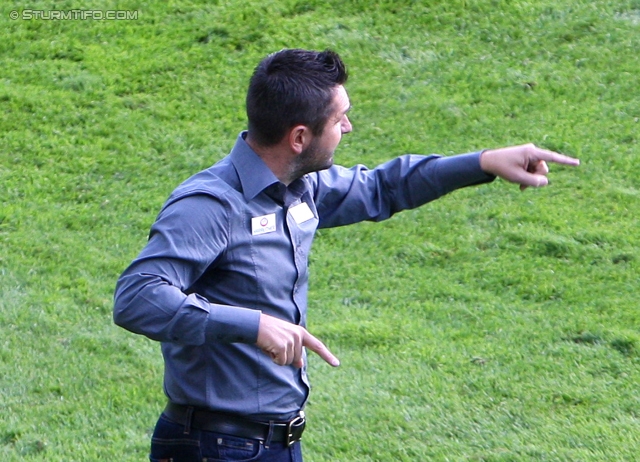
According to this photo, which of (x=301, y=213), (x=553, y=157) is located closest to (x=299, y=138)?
(x=301, y=213)

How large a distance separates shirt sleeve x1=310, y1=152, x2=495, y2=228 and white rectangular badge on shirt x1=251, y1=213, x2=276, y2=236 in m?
0.41

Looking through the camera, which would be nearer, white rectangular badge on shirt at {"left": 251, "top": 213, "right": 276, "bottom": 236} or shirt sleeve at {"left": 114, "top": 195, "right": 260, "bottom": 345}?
shirt sleeve at {"left": 114, "top": 195, "right": 260, "bottom": 345}

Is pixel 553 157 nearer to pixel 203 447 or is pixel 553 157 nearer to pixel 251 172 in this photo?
pixel 251 172

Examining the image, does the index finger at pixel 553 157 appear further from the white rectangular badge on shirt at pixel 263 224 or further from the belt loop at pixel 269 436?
the belt loop at pixel 269 436

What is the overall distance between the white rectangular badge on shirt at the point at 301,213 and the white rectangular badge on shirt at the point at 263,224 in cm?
11

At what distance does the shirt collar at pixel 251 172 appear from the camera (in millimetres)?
2779

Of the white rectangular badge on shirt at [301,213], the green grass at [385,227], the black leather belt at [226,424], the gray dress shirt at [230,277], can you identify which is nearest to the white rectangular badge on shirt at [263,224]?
the gray dress shirt at [230,277]

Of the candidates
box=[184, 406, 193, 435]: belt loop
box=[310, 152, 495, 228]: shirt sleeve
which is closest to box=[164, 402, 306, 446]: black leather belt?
box=[184, 406, 193, 435]: belt loop

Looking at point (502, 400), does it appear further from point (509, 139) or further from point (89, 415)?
point (509, 139)

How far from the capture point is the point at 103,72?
9.41 meters

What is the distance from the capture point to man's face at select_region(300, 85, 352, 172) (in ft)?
9.30

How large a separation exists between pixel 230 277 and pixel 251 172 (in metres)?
0.32

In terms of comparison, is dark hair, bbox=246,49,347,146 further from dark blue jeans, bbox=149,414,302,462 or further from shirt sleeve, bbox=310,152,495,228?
dark blue jeans, bbox=149,414,302,462

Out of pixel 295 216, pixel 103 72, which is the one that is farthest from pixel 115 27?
pixel 295 216
